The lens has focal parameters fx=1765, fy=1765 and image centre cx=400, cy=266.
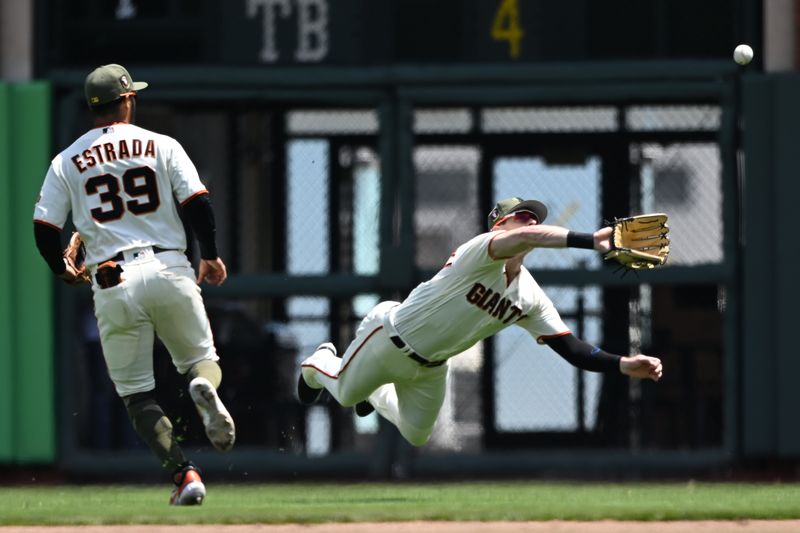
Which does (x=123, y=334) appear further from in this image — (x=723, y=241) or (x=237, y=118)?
(x=723, y=241)

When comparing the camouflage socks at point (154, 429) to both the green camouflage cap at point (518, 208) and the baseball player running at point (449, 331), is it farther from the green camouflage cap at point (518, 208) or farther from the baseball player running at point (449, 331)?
the green camouflage cap at point (518, 208)

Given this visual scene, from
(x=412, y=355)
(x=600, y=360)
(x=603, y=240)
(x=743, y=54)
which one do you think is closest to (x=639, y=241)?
(x=603, y=240)

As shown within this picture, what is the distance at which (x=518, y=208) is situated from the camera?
26.9 ft

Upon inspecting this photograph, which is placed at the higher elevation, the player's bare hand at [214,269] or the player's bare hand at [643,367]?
the player's bare hand at [214,269]

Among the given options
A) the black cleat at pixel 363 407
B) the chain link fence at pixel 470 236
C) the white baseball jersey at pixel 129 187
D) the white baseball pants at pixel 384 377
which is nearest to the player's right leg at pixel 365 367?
the white baseball pants at pixel 384 377

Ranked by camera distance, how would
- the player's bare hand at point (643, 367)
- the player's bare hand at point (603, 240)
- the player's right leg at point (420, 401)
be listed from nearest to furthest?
the player's bare hand at point (603, 240) < the player's bare hand at point (643, 367) < the player's right leg at point (420, 401)

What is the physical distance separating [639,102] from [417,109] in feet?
4.79

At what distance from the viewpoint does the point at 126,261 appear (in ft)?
26.8

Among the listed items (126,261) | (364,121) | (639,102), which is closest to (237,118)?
(364,121)

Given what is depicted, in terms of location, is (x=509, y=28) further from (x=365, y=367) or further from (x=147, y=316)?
(x=147, y=316)

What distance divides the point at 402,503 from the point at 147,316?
1.68m

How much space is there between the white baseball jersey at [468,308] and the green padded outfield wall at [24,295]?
346cm

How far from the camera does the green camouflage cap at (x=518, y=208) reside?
321 inches

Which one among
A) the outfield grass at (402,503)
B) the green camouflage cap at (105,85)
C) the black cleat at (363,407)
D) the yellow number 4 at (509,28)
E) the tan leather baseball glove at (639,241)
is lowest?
the outfield grass at (402,503)
